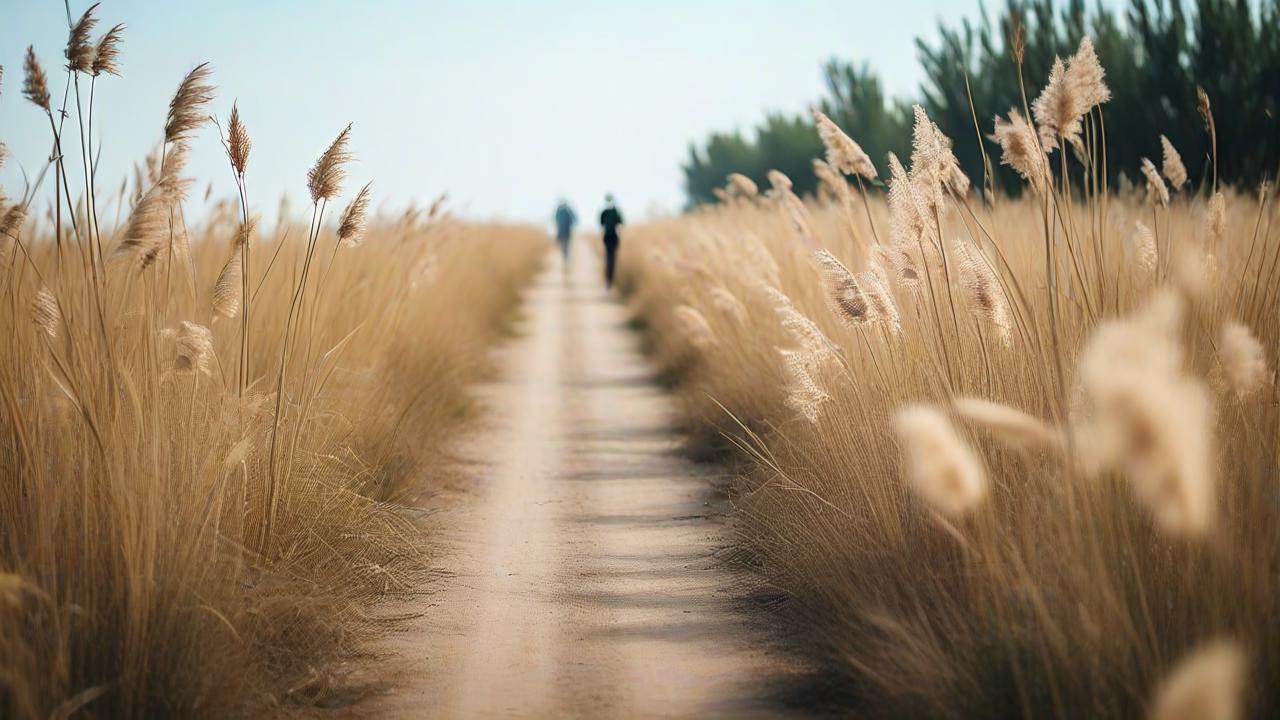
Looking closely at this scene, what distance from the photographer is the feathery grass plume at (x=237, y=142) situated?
441 cm

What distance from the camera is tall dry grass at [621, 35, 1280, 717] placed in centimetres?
233

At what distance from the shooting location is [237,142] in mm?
4418

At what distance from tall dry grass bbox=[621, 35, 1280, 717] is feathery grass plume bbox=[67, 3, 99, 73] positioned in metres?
2.68

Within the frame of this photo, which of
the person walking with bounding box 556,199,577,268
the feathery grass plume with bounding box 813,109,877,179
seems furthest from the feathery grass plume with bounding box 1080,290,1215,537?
the person walking with bounding box 556,199,577,268

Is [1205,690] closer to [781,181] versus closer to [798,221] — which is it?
[798,221]

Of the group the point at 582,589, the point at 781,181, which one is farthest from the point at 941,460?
the point at 781,181

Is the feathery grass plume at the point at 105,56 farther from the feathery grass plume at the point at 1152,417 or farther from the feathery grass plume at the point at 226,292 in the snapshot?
the feathery grass plume at the point at 1152,417

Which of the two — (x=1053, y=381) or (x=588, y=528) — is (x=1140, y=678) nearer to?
(x=1053, y=381)

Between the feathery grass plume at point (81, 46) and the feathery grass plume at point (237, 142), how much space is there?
0.51 m

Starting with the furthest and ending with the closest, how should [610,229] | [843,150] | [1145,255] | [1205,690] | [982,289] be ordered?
[610,229] → [843,150] → [1145,255] → [982,289] → [1205,690]

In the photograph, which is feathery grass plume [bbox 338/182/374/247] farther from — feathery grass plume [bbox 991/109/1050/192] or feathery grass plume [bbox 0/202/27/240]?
feathery grass plume [bbox 991/109/1050/192]

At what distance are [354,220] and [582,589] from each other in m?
1.78

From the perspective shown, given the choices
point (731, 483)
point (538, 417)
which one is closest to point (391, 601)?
point (731, 483)

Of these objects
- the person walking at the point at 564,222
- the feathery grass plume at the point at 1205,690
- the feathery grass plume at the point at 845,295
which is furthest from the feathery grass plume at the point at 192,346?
the person walking at the point at 564,222
